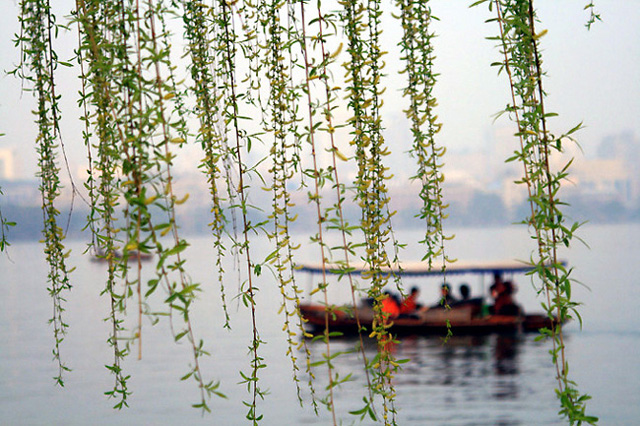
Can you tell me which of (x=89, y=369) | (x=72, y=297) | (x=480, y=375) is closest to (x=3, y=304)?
(x=72, y=297)

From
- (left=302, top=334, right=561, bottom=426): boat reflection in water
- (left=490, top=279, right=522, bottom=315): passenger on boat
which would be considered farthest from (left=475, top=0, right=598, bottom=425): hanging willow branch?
(left=490, top=279, right=522, bottom=315): passenger on boat

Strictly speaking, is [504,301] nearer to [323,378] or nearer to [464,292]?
[464,292]

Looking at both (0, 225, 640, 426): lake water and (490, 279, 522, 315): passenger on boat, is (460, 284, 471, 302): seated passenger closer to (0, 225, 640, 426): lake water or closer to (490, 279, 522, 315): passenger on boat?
(490, 279, 522, 315): passenger on boat

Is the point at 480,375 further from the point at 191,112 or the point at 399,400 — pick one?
the point at 191,112

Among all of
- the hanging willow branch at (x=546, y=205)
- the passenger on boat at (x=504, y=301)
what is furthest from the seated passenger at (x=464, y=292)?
the hanging willow branch at (x=546, y=205)

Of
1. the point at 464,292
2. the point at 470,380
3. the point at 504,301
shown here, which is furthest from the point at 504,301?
the point at 470,380

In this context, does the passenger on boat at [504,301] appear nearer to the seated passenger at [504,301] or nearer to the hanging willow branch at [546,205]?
the seated passenger at [504,301]

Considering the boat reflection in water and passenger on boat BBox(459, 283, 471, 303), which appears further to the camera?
passenger on boat BBox(459, 283, 471, 303)

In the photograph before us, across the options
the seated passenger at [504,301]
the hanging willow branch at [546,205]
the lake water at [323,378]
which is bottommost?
the lake water at [323,378]

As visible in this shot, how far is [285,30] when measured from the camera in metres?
1.61

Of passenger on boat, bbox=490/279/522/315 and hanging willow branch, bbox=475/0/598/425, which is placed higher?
hanging willow branch, bbox=475/0/598/425

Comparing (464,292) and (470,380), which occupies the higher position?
(464,292)

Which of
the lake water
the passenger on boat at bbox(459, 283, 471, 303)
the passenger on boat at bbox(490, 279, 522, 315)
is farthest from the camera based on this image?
the passenger on boat at bbox(490, 279, 522, 315)

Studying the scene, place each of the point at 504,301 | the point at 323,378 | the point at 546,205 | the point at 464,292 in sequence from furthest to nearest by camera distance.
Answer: the point at 323,378 < the point at 504,301 < the point at 464,292 < the point at 546,205
